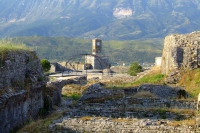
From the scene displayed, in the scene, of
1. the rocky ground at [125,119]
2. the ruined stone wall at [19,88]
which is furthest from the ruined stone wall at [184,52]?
the ruined stone wall at [19,88]

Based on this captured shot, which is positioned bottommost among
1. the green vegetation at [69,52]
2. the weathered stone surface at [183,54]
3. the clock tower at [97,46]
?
the weathered stone surface at [183,54]

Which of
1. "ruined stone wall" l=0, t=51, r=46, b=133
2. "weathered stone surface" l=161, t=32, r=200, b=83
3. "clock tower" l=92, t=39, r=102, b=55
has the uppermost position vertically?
"clock tower" l=92, t=39, r=102, b=55

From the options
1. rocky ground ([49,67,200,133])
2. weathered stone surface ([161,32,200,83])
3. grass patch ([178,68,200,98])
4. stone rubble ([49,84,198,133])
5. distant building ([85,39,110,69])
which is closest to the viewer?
rocky ground ([49,67,200,133])

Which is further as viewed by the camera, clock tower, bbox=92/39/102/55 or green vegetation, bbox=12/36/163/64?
green vegetation, bbox=12/36/163/64

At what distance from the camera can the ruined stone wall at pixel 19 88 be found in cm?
1289

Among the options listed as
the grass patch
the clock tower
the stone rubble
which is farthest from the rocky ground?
the clock tower

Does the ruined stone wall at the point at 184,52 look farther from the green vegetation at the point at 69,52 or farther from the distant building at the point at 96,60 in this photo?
the green vegetation at the point at 69,52

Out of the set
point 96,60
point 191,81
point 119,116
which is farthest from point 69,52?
point 119,116

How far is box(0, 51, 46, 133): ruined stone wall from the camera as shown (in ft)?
42.3

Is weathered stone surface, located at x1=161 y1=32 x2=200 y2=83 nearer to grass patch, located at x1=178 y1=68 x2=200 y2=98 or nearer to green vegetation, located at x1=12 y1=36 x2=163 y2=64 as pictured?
grass patch, located at x1=178 y1=68 x2=200 y2=98

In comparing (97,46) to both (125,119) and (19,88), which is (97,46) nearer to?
(19,88)

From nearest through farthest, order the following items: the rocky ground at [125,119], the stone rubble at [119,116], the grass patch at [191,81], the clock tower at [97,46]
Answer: the rocky ground at [125,119]
the stone rubble at [119,116]
the grass patch at [191,81]
the clock tower at [97,46]

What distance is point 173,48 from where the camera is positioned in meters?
25.0

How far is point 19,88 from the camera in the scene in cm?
1438
